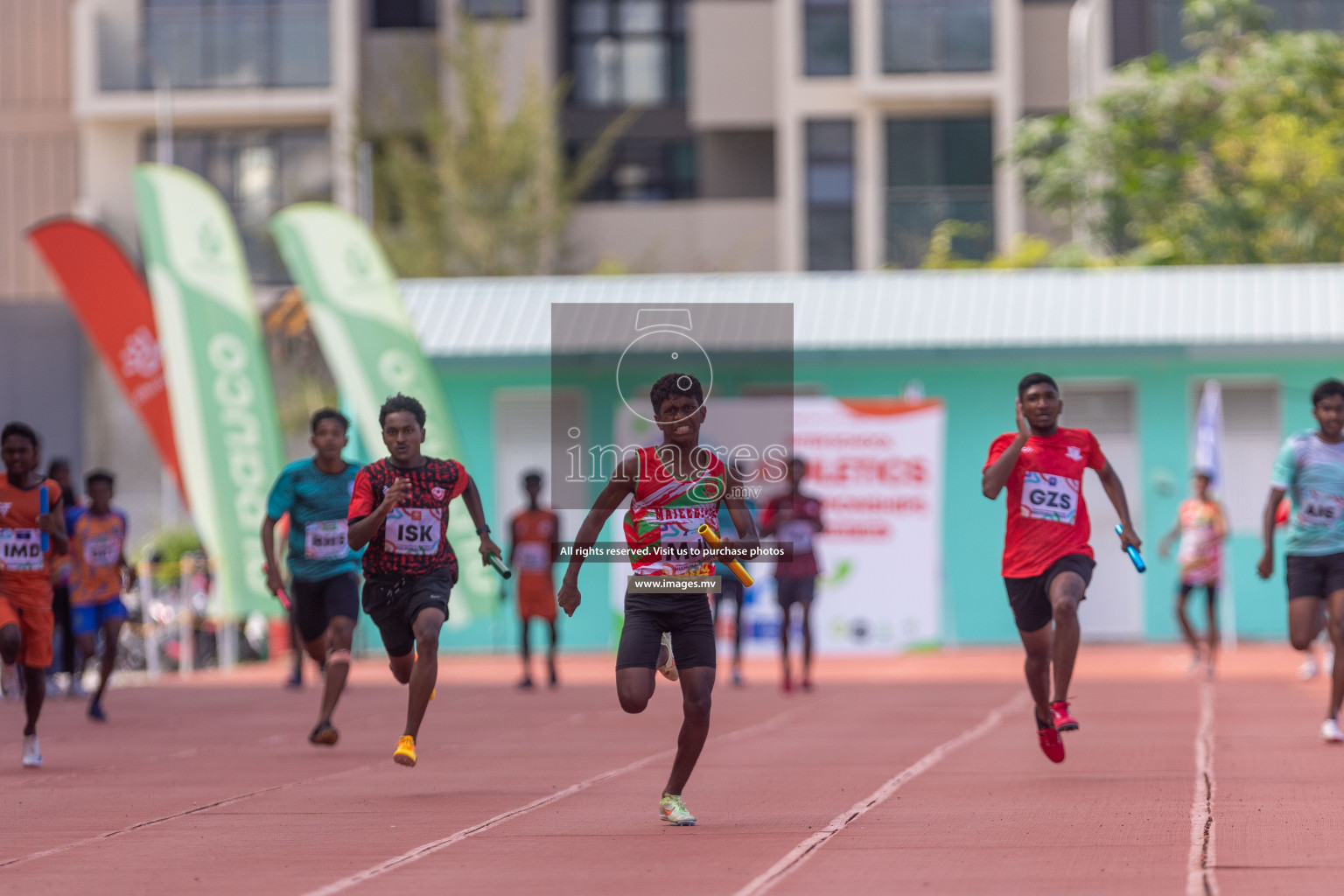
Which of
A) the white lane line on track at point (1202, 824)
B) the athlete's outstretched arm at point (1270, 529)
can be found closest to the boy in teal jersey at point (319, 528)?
the white lane line on track at point (1202, 824)

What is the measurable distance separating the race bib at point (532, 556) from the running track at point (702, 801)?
7.88 feet

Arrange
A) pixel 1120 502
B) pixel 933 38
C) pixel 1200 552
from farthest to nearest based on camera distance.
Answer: pixel 933 38, pixel 1200 552, pixel 1120 502

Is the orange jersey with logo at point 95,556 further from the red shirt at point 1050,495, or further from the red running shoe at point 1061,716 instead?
the red running shoe at point 1061,716

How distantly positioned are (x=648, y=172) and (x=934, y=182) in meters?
6.47

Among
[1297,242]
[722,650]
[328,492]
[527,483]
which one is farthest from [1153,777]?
[1297,242]

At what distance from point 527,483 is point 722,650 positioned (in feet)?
18.3

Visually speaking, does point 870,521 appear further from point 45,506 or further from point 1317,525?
point 45,506

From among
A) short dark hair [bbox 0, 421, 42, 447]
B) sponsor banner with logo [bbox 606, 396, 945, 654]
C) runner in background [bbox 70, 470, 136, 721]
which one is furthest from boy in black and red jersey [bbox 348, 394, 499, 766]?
sponsor banner with logo [bbox 606, 396, 945, 654]

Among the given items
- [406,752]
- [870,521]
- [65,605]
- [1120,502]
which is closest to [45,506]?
[406,752]

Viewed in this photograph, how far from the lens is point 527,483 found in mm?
19406

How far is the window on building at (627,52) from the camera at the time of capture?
42906 mm

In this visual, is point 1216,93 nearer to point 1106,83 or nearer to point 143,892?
point 1106,83

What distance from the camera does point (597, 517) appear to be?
28.6ft

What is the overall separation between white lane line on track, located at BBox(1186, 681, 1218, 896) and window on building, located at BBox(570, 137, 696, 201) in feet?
99.6
